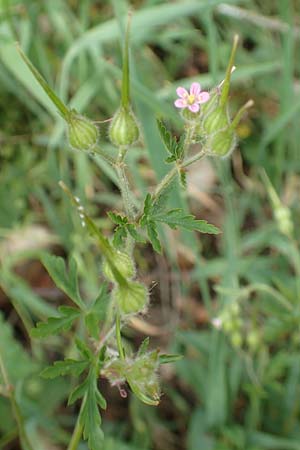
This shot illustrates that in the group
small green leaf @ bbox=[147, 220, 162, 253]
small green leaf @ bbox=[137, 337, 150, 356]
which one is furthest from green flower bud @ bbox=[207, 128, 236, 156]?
small green leaf @ bbox=[137, 337, 150, 356]

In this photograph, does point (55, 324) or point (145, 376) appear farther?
point (55, 324)

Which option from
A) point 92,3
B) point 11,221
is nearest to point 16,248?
point 11,221

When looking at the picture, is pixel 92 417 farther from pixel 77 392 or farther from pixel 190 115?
pixel 190 115

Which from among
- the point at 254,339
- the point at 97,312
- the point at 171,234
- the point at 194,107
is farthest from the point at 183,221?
the point at 171,234

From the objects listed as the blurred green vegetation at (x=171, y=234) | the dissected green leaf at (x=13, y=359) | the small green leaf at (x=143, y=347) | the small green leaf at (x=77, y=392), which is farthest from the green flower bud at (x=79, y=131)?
the dissected green leaf at (x=13, y=359)

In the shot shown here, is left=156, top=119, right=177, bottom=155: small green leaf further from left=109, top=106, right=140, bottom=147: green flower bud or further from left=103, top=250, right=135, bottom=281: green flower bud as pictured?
left=103, top=250, right=135, bottom=281: green flower bud

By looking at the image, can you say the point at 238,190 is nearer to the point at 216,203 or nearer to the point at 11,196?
the point at 216,203

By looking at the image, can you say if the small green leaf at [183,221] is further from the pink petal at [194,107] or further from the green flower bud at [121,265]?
the pink petal at [194,107]
